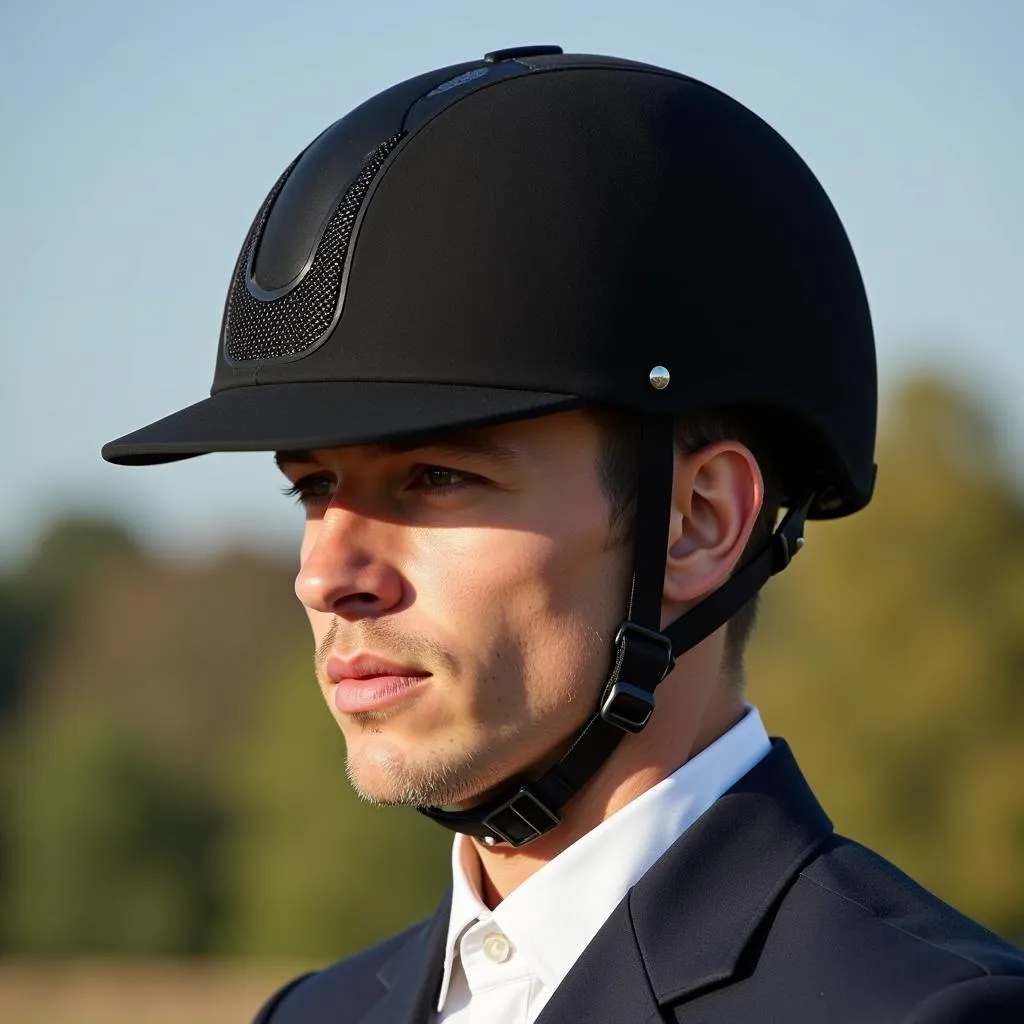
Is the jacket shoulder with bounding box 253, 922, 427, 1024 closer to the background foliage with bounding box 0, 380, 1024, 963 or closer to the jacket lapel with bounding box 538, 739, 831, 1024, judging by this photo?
the jacket lapel with bounding box 538, 739, 831, 1024

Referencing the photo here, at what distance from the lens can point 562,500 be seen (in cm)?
311

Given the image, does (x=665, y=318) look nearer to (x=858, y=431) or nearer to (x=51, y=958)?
(x=858, y=431)

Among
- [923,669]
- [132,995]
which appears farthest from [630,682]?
[923,669]

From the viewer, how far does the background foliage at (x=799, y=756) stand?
30938 mm

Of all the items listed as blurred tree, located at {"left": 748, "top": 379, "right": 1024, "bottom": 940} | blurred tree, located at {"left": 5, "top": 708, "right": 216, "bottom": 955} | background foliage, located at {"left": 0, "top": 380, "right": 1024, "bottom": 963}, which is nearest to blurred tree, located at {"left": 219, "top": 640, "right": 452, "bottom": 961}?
background foliage, located at {"left": 0, "top": 380, "right": 1024, "bottom": 963}

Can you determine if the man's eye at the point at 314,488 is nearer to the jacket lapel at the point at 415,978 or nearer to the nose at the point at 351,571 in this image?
the nose at the point at 351,571

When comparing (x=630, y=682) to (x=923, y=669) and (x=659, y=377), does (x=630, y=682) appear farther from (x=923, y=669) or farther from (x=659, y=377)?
(x=923, y=669)

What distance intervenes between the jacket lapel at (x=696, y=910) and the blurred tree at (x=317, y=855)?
3213 centimetres

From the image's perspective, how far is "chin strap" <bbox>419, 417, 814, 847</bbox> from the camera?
313cm

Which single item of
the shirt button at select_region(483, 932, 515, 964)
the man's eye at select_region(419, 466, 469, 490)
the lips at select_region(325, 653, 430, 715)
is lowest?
the shirt button at select_region(483, 932, 515, 964)

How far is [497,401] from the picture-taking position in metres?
3.08

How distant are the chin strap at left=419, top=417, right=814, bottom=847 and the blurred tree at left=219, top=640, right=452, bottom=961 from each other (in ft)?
105

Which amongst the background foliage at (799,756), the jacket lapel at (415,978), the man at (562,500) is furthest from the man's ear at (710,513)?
the background foliage at (799,756)

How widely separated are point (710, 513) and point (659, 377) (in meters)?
0.31
